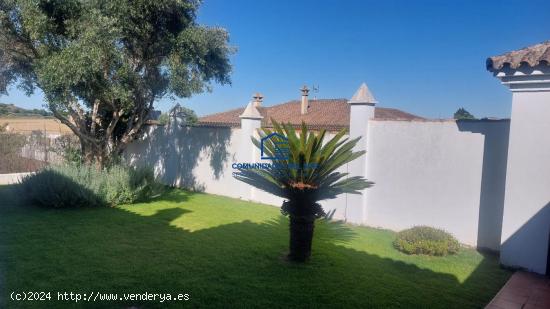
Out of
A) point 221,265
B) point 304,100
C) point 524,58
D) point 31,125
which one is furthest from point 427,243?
point 304,100

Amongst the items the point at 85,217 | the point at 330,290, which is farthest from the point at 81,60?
the point at 330,290

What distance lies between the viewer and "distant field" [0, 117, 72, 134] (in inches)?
595

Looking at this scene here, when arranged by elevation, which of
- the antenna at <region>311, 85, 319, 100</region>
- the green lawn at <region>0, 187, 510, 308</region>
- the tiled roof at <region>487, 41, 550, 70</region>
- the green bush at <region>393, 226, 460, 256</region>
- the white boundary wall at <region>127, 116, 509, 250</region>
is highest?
the antenna at <region>311, 85, 319, 100</region>

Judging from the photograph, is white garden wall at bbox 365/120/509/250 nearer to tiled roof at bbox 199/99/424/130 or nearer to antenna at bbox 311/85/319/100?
tiled roof at bbox 199/99/424/130

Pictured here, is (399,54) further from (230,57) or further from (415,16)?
(230,57)

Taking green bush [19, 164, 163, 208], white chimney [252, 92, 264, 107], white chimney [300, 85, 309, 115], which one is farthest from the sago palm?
white chimney [252, 92, 264, 107]

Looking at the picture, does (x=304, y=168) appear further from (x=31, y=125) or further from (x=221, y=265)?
(x=31, y=125)

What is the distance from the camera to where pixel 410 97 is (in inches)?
781

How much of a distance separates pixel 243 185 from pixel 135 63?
16.2 ft

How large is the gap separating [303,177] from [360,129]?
3492mm

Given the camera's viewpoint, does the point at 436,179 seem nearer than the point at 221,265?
No

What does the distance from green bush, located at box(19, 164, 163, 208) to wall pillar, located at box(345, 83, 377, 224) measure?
6.11m

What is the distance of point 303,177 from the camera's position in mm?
5949

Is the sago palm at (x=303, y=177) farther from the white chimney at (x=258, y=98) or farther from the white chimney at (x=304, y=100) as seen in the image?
the white chimney at (x=258, y=98)
